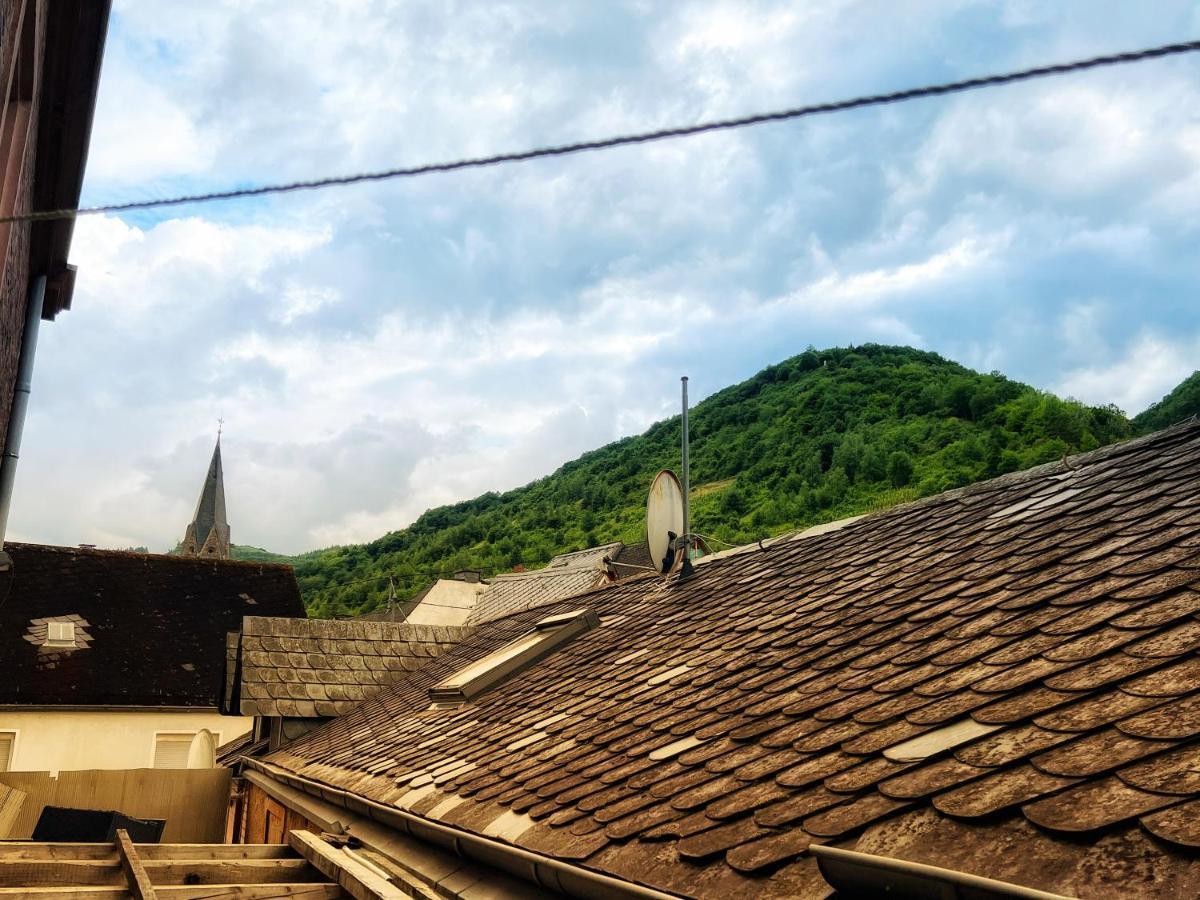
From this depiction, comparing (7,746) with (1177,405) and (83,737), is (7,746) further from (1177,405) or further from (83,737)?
(1177,405)

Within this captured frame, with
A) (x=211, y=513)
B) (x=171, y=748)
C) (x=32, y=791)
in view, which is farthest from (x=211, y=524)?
(x=32, y=791)

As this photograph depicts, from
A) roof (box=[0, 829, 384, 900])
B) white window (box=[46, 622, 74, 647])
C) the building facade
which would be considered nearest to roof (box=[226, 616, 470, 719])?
the building facade

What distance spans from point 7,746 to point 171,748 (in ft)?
10.4

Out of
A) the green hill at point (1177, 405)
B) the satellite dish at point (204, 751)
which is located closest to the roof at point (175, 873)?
the satellite dish at point (204, 751)

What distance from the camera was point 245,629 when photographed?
37.6 ft

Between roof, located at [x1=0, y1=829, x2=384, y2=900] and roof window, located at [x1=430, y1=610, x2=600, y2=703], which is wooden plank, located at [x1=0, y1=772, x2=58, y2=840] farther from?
roof, located at [x1=0, y1=829, x2=384, y2=900]

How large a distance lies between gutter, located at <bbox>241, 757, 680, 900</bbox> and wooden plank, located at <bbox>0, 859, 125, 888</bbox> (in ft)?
4.29

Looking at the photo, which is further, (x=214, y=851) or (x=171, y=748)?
(x=171, y=748)

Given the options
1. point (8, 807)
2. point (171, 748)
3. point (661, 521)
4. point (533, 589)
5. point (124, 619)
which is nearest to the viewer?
point (8, 807)

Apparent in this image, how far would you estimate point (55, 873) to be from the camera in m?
3.93

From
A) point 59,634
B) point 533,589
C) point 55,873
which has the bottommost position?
point 55,873

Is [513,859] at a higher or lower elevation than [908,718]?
lower

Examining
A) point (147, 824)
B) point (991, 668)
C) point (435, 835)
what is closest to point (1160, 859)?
point (991, 668)

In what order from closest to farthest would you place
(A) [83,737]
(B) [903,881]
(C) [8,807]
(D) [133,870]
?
(B) [903,881] < (D) [133,870] < (C) [8,807] < (A) [83,737]
